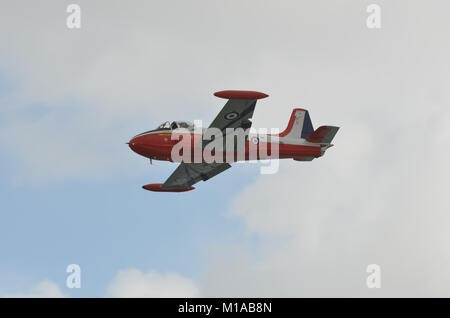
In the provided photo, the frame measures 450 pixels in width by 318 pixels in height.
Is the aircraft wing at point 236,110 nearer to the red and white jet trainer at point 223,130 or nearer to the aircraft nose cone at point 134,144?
the red and white jet trainer at point 223,130

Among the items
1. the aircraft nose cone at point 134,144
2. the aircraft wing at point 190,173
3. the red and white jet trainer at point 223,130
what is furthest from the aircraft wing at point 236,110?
the aircraft wing at point 190,173

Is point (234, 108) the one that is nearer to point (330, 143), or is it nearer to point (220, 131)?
point (220, 131)

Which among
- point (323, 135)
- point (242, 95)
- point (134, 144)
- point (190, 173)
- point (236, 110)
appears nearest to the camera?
point (242, 95)

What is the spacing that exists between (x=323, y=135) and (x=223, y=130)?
5491mm

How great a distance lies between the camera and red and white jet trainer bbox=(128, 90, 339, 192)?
37.3 meters

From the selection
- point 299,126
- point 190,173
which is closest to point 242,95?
point 299,126

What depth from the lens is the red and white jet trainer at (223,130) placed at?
1470 inches

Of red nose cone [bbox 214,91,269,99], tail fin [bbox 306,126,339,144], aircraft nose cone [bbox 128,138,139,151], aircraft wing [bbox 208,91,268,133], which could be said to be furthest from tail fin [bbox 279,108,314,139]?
aircraft nose cone [bbox 128,138,139,151]

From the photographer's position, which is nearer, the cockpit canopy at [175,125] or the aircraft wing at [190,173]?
the cockpit canopy at [175,125]

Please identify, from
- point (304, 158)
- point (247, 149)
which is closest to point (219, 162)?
point (247, 149)

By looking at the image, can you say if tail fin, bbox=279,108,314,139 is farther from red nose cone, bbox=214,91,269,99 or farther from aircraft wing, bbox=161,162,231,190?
red nose cone, bbox=214,91,269,99

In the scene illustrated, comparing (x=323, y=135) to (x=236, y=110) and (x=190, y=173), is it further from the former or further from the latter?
(x=190, y=173)

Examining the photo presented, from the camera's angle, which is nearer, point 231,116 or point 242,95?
point 242,95

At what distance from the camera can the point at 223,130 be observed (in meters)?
38.4
